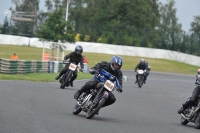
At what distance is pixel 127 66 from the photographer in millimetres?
60094

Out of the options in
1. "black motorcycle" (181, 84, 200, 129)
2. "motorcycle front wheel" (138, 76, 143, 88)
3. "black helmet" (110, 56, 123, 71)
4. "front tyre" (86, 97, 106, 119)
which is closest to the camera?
"front tyre" (86, 97, 106, 119)

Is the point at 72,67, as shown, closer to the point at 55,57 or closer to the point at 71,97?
the point at 71,97

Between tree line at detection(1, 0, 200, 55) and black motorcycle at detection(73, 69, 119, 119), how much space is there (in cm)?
3235

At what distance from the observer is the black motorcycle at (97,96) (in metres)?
12.2

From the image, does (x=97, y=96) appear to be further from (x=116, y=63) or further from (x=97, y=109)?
(x=116, y=63)

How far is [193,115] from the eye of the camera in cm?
1285

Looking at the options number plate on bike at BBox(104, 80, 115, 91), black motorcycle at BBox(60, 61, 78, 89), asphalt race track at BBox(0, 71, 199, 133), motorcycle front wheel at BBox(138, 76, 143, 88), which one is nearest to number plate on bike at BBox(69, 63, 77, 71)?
black motorcycle at BBox(60, 61, 78, 89)

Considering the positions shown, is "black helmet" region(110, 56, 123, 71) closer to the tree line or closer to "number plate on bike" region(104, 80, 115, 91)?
"number plate on bike" region(104, 80, 115, 91)

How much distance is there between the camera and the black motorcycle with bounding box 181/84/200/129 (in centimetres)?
1260

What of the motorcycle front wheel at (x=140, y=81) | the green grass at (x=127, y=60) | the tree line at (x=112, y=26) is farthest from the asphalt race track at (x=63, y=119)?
the green grass at (x=127, y=60)

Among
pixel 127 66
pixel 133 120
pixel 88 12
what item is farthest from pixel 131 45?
pixel 133 120

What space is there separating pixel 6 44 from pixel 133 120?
155 ft

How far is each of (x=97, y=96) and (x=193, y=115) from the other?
221 cm

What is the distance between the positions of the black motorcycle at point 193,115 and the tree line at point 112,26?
32.2m
